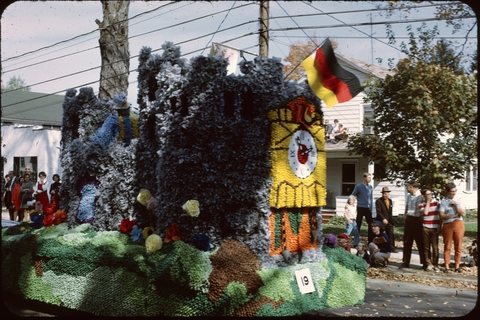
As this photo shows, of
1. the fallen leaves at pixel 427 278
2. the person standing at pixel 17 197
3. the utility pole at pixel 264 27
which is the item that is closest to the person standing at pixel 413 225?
the fallen leaves at pixel 427 278

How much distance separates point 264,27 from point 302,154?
607 centimetres

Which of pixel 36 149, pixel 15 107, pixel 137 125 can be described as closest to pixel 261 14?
pixel 137 125

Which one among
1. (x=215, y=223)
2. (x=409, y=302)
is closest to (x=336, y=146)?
(x=409, y=302)

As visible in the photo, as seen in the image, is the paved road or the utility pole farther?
the utility pole

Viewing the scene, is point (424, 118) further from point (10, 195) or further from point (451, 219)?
point (10, 195)

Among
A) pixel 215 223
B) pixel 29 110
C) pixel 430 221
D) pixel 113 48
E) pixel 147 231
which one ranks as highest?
pixel 29 110

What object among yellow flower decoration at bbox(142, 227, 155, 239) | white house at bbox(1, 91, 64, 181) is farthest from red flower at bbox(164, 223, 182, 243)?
white house at bbox(1, 91, 64, 181)

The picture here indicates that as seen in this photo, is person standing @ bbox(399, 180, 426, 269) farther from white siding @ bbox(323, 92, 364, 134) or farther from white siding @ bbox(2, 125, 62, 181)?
white siding @ bbox(2, 125, 62, 181)

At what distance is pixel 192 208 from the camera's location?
304 inches

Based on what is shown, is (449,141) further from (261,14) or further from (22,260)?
(22,260)

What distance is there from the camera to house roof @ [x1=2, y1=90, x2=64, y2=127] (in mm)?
33531

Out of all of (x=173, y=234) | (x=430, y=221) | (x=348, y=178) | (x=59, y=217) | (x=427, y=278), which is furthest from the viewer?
(x=348, y=178)

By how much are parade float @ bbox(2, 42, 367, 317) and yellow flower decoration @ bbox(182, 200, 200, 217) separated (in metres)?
0.02

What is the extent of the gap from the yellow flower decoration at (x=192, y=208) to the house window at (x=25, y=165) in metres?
23.3
